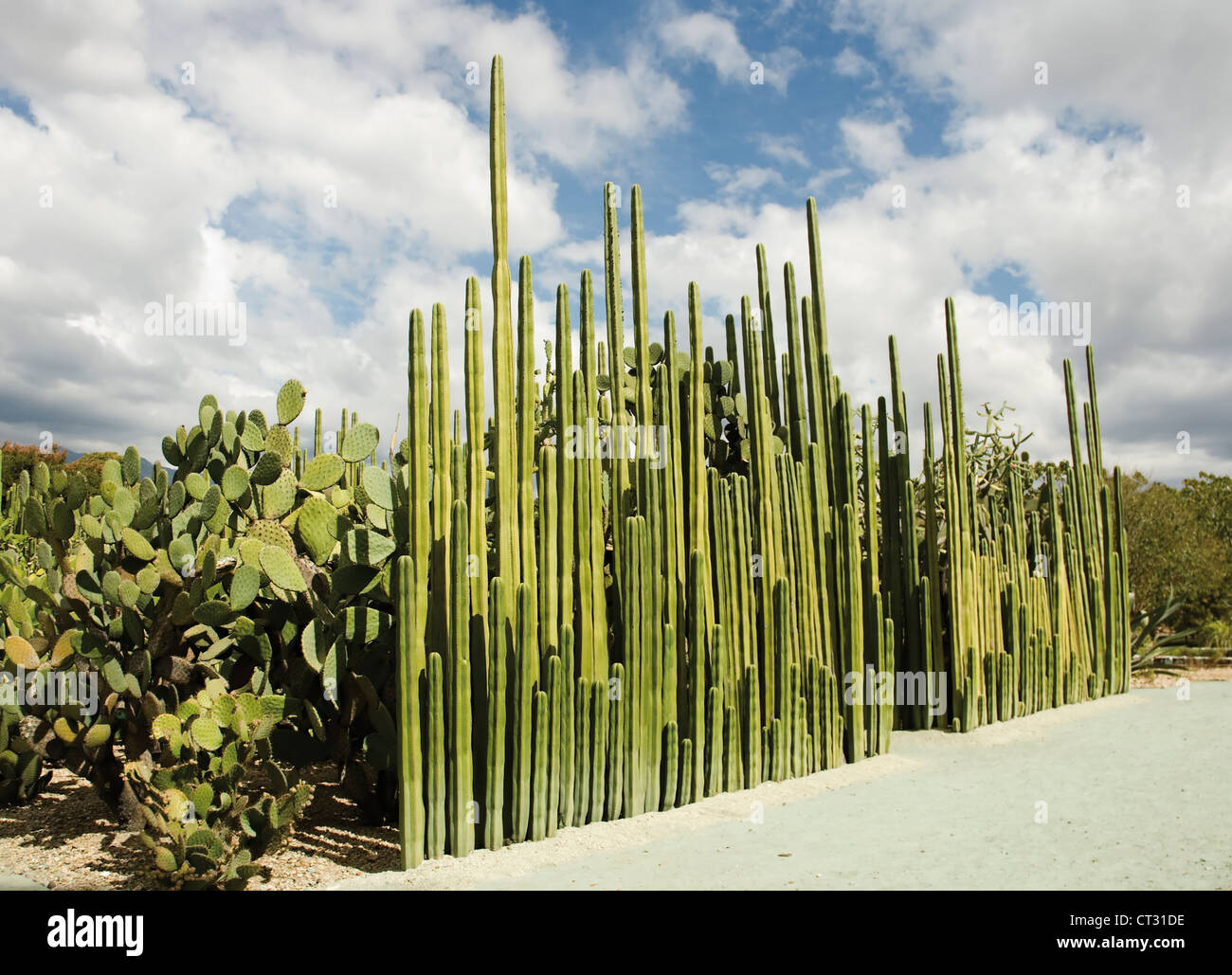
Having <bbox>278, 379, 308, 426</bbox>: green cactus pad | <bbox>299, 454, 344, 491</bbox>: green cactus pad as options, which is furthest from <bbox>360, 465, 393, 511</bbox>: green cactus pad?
<bbox>278, 379, 308, 426</bbox>: green cactus pad

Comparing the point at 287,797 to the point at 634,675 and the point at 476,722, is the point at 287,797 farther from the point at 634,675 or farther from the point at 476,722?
the point at 634,675

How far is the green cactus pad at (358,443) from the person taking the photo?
371 centimetres

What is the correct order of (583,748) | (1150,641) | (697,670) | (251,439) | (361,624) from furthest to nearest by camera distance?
(1150,641) → (697,670) → (251,439) → (583,748) → (361,624)

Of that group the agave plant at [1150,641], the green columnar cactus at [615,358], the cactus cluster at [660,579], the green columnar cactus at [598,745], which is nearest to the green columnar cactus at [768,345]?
the cactus cluster at [660,579]

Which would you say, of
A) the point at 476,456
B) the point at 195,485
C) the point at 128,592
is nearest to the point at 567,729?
the point at 476,456

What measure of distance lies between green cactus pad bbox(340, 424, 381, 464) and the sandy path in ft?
5.54

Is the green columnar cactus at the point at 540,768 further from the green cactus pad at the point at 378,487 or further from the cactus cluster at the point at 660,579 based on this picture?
the green cactus pad at the point at 378,487

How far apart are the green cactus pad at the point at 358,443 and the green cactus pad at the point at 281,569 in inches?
22.1

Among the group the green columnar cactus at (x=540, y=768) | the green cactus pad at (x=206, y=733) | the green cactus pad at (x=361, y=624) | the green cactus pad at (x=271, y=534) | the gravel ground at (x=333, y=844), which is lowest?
the gravel ground at (x=333, y=844)

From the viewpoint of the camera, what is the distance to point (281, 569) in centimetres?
328

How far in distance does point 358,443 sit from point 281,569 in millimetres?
685

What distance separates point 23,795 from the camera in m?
4.09

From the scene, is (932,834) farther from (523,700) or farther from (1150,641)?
(1150,641)
